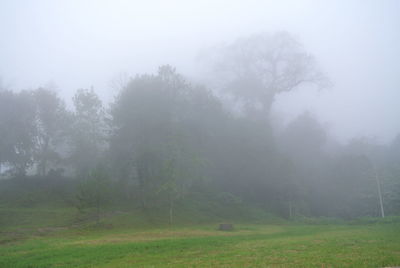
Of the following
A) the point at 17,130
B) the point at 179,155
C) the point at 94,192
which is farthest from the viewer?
the point at 17,130

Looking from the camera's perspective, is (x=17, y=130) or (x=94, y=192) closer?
(x=94, y=192)

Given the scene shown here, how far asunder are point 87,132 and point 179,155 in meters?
19.9

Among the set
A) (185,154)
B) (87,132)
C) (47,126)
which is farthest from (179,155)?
(47,126)

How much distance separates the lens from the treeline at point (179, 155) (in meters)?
36.5

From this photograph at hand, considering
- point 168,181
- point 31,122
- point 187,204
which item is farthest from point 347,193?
point 31,122

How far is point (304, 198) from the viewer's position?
44.2 m

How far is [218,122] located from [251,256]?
34.9 meters

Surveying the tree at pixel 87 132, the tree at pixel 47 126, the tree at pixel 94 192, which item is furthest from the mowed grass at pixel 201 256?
the tree at pixel 47 126

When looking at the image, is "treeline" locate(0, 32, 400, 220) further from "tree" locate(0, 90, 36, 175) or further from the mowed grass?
the mowed grass

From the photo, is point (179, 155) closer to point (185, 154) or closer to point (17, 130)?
point (185, 154)

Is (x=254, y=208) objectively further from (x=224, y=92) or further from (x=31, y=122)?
(x=31, y=122)

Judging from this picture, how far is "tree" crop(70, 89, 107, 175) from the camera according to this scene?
→ 46125mm

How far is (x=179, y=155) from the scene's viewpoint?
33.5 metres

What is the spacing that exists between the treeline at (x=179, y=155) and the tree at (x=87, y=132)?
0.15 m
